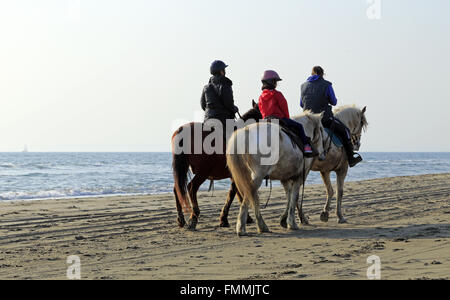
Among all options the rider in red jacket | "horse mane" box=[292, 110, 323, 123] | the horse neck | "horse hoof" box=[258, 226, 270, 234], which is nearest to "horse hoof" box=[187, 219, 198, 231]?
"horse hoof" box=[258, 226, 270, 234]

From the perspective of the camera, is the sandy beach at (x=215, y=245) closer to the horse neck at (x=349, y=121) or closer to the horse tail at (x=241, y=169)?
the horse tail at (x=241, y=169)

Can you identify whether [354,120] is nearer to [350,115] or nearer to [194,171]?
[350,115]

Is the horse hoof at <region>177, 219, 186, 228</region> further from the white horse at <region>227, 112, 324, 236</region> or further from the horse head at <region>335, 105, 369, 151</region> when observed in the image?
the horse head at <region>335, 105, 369, 151</region>

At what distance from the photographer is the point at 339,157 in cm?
965

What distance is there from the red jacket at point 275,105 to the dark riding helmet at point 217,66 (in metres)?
0.96

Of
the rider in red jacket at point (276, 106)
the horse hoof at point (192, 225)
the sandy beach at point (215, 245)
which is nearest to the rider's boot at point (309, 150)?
the rider in red jacket at point (276, 106)

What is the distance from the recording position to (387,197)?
14297mm

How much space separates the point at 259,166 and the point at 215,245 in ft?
4.30

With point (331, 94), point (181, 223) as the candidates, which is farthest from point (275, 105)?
point (181, 223)

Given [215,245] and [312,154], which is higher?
[312,154]
